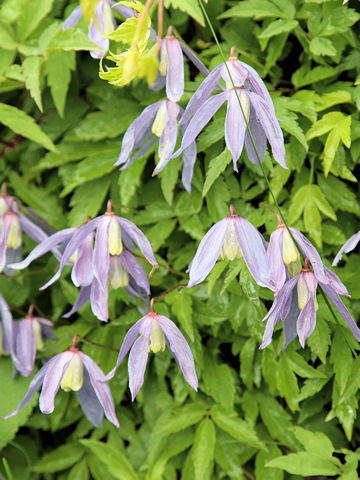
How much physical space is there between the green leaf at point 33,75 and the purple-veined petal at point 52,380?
1.96 ft

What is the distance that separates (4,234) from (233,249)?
68 centimetres

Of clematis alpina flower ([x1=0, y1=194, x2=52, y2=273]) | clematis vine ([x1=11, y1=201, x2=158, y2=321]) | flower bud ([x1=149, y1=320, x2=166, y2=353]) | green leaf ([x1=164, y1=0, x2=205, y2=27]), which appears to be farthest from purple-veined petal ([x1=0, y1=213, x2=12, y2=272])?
green leaf ([x1=164, y1=0, x2=205, y2=27])

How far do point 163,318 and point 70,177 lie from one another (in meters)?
0.66

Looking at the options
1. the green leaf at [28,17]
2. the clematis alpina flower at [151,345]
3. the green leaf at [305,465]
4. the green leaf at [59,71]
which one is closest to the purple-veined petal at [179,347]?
the clematis alpina flower at [151,345]

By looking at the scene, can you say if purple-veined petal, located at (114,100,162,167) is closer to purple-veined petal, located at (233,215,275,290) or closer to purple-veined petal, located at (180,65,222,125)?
purple-veined petal, located at (180,65,222,125)

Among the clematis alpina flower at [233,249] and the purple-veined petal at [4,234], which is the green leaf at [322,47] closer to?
the clematis alpina flower at [233,249]

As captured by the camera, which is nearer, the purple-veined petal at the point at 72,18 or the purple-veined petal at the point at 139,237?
the purple-veined petal at the point at 139,237

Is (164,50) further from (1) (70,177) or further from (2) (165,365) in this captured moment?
(2) (165,365)

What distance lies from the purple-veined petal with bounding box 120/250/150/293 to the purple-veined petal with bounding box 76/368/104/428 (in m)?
0.25

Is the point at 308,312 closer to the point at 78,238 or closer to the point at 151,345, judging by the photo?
the point at 151,345

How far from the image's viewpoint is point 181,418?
1.49 meters

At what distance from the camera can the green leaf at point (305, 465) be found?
4.07 feet

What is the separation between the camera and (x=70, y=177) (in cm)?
163

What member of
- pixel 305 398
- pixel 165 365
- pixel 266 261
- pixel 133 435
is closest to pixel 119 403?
pixel 133 435
